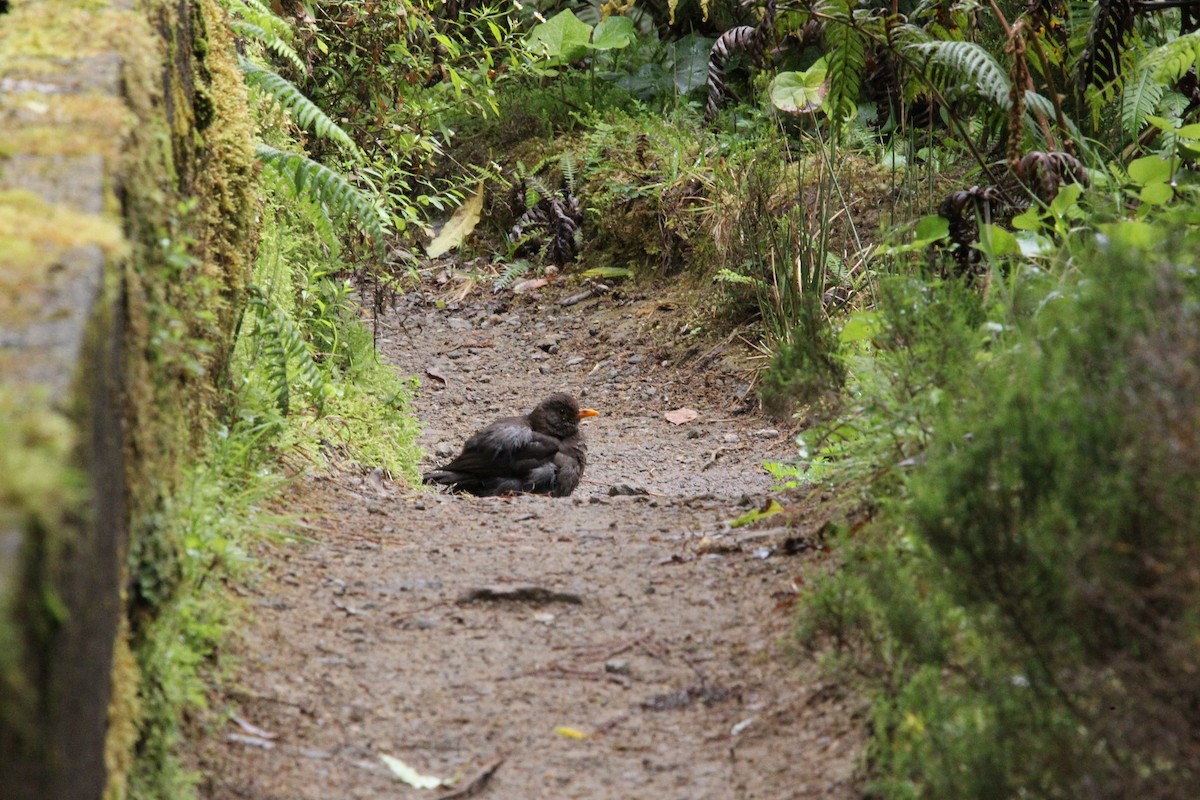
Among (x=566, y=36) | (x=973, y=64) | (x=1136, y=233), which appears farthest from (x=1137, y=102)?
(x=566, y=36)

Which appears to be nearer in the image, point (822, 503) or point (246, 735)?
point (246, 735)

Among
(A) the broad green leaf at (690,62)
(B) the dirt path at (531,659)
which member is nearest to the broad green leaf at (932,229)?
(B) the dirt path at (531,659)

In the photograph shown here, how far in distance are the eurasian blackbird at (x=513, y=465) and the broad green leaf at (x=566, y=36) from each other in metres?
4.91

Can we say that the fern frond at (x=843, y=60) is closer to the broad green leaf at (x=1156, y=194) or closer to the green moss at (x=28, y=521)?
the broad green leaf at (x=1156, y=194)

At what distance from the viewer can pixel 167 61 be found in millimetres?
2959

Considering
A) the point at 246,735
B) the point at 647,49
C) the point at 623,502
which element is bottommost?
the point at 647,49

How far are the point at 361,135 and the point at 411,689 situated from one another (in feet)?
15.9

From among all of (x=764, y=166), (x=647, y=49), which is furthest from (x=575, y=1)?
(x=764, y=166)

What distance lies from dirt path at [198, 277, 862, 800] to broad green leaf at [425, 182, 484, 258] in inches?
190

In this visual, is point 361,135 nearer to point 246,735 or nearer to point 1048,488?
point 246,735

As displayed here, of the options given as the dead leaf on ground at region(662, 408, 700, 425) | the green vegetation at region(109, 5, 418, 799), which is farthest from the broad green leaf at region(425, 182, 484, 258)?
the dead leaf on ground at region(662, 408, 700, 425)

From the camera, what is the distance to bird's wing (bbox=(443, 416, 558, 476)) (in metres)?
6.16

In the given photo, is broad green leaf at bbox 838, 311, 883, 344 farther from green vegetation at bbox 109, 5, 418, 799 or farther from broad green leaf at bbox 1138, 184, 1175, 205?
green vegetation at bbox 109, 5, 418, 799

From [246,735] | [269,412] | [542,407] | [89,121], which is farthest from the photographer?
[542,407]
